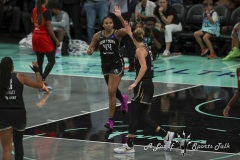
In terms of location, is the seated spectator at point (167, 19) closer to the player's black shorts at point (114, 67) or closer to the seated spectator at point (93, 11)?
the seated spectator at point (93, 11)

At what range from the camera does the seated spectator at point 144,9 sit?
67.3 ft

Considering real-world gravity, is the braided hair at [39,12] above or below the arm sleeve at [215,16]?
above

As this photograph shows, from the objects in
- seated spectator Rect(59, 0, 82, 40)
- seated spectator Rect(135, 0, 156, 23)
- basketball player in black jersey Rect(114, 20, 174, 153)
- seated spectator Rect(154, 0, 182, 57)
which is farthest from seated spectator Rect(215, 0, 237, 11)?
basketball player in black jersey Rect(114, 20, 174, 153)

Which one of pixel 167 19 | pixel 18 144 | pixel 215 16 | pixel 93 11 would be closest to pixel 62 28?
pixel 93 11

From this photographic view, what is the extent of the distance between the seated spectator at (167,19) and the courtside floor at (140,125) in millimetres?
1410

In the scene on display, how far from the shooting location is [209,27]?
66.1 feet

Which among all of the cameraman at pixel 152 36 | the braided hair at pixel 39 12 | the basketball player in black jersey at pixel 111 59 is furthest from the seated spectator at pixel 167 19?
the basketball player in black jersey at pixel 111 59

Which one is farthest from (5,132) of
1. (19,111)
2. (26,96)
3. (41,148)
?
(26,96)

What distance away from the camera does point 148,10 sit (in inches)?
812

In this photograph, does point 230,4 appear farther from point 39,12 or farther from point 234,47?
point 39,12

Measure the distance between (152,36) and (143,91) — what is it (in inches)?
376

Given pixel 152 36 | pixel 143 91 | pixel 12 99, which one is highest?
pixel 12 99

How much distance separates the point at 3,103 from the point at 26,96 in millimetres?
6273

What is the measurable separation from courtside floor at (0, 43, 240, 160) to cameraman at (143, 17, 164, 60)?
2.80 ft
